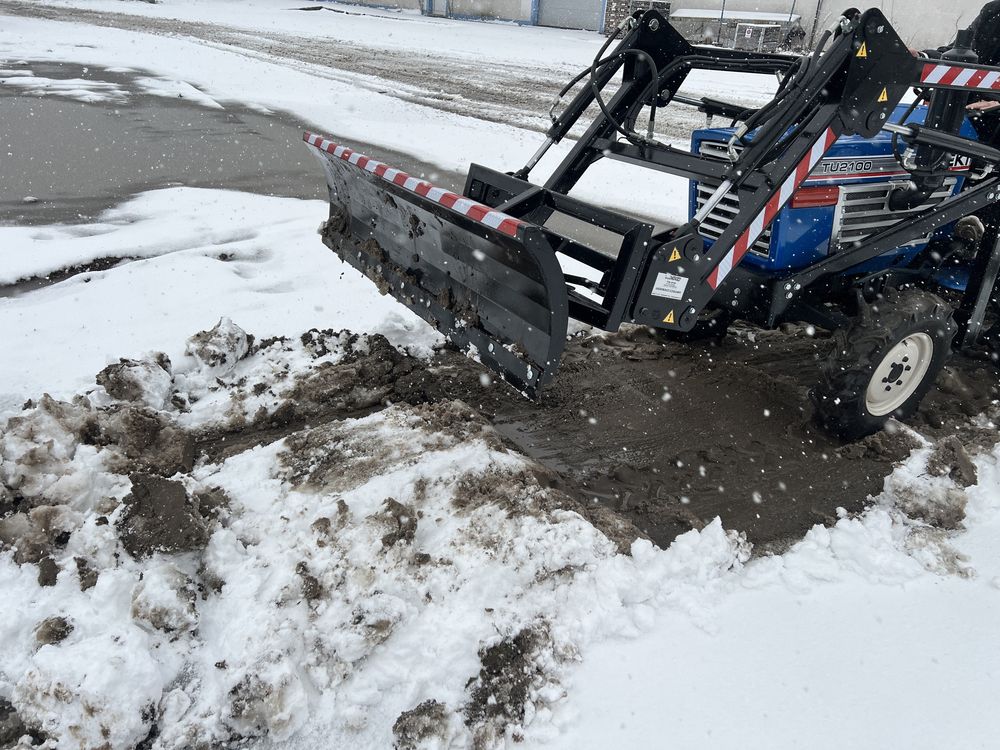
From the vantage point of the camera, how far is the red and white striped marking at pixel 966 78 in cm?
341

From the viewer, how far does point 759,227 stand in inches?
135

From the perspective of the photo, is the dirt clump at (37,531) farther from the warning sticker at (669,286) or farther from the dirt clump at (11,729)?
the warning sticker at (669,286)

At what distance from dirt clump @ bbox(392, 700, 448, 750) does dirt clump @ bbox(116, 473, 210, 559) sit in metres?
1.05

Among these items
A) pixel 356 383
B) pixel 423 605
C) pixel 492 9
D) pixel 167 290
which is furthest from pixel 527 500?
pixel 492 9

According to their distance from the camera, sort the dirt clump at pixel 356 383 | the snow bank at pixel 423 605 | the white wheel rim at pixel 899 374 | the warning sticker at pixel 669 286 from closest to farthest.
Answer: the snow bank at pixel 423 605 → the warning sticker at pixel 669 286 → the white wheel rim at pixel 899 374 → the dirt clump at pixel 356 383

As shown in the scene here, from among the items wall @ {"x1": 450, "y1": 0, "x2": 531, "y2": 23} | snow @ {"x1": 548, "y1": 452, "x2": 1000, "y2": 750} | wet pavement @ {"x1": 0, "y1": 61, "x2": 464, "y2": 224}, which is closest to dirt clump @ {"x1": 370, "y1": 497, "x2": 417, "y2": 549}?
snow @ {"x1": 548, "y1": 452, "x2": 1000, "y2": 750}

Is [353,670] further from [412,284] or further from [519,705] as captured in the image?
[412,284]

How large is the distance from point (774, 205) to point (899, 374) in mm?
1234

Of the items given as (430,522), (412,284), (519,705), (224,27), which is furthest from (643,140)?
(224,27)

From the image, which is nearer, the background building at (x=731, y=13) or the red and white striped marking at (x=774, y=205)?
the red and white striped marking at (x=774, y=205)

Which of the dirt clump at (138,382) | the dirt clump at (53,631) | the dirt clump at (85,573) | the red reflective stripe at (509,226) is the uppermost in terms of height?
the red reflective stripe at (509,226)

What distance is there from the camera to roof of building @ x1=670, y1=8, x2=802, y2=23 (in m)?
22.0

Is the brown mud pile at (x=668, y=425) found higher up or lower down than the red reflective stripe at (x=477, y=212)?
lower down

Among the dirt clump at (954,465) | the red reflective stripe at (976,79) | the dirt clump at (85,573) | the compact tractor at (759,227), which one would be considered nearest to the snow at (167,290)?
the compact tractor at (759,227)
